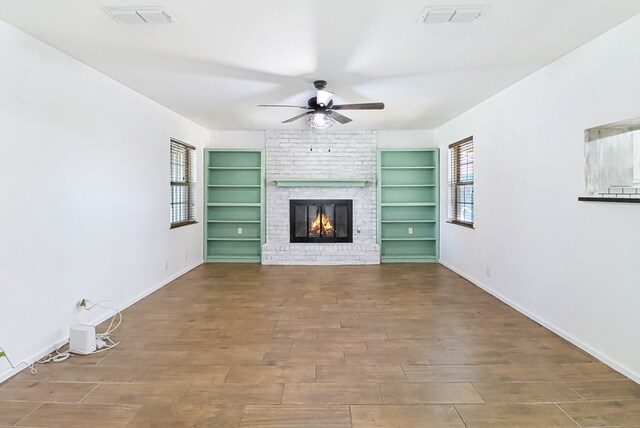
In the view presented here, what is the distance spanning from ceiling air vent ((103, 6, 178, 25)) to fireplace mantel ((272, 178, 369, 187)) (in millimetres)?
4178

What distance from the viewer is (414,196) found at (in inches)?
270

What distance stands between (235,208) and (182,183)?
1.34m

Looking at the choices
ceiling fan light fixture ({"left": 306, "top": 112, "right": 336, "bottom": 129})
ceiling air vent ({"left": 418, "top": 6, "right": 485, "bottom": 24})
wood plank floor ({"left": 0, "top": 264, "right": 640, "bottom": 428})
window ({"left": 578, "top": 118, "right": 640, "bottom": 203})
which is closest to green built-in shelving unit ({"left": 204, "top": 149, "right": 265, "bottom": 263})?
ceiling fan light fixture ({"left": 306, "top": 112, "right": 336, "bottom": 129})

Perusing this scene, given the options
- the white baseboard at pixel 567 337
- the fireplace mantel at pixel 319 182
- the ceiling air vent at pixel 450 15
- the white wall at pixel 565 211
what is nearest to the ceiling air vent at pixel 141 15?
the ceiling air vent at pixel 450 15

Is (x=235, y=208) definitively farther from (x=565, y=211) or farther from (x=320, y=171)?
(x=565, y=211)

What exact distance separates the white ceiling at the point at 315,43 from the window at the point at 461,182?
124 cm

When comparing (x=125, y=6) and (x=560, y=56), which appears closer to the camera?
(x=125, y=6)

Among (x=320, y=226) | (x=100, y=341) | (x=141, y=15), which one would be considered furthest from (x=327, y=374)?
(x=320, y=226)

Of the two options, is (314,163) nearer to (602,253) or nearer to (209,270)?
(209,270)

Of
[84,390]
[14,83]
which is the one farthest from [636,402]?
[14,83]

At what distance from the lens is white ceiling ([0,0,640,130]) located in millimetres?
2305

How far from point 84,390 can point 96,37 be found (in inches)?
100

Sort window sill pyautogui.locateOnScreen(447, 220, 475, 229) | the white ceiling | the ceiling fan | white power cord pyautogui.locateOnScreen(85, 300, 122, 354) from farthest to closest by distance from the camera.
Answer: window sill pyautogui.locateOnScreen(447, 220, 475, 229) → the ceiling fan → white power cord pyautogui.locateOnScreen(85, 300, 122, 354) → the white ceiling

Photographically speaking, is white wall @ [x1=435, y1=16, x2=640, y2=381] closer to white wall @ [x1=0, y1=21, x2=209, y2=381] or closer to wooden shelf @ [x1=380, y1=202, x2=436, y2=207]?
wooden shelf @ [x1=380, y1=202, x2=436, y2=207]
